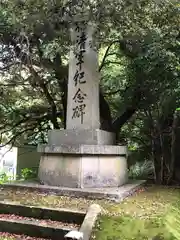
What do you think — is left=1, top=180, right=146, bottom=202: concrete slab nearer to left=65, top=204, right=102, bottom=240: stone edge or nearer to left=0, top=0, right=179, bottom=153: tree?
left=65, top=204, right=102, bottom=240: stone edge

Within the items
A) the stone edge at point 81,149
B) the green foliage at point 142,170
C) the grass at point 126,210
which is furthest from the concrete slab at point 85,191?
the green foliage at point 142,170

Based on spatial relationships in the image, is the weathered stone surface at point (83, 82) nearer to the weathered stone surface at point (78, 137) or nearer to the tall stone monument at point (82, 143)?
the tall stone monument at point (82, 143)

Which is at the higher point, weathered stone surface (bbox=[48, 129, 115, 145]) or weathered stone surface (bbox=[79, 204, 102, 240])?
weathered stone surface (bbox=[48, 129, 115, 145])

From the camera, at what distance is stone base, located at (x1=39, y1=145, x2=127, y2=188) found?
5.61 m

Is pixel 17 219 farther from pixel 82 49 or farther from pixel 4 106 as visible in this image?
pixel 4 106

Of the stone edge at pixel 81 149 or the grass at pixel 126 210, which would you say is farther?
the stone edge at pixel 81 149

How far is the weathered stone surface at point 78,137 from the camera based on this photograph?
587 cm

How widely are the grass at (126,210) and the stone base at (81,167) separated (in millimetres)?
513

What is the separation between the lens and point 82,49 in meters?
6.33

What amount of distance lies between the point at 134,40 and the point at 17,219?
13.5 ft

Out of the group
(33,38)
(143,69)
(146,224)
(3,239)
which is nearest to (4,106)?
(33,38)

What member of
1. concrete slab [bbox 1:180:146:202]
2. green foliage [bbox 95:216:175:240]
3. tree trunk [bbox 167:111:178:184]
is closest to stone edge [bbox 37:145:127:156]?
concrete slab [bbox 1:180:146:202]

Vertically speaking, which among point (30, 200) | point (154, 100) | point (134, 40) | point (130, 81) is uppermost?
point (134, 40)

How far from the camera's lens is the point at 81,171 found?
220 inches
